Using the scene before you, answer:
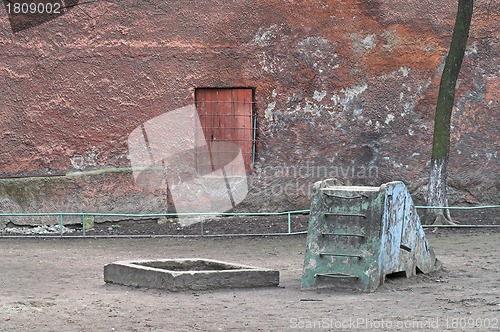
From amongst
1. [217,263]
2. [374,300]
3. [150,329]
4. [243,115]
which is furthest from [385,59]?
[150,329]

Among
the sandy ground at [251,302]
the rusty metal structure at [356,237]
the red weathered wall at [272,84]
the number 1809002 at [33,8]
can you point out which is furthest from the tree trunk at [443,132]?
the number 1809002 at [33,8]

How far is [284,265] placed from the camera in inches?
423

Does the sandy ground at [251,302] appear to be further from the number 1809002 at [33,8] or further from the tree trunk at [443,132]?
the number 1809002 at [33,8]

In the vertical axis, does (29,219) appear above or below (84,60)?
below

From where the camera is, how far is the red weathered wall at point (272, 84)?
15.1 metres

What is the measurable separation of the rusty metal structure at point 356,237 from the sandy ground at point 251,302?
180 millimetres

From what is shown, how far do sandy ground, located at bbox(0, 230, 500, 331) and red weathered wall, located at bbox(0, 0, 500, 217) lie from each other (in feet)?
12.2

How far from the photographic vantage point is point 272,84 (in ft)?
50.1

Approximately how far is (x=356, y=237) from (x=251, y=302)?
1166 millimetres

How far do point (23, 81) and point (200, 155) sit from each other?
2.87 meters

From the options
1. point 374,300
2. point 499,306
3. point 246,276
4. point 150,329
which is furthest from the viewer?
point 246,276

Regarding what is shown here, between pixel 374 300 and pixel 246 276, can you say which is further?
pixel 246 276

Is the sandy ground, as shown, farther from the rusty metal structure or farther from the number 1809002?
the number 1809002

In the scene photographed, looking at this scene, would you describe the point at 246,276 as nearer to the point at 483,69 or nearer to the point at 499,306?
the point at 499,306
